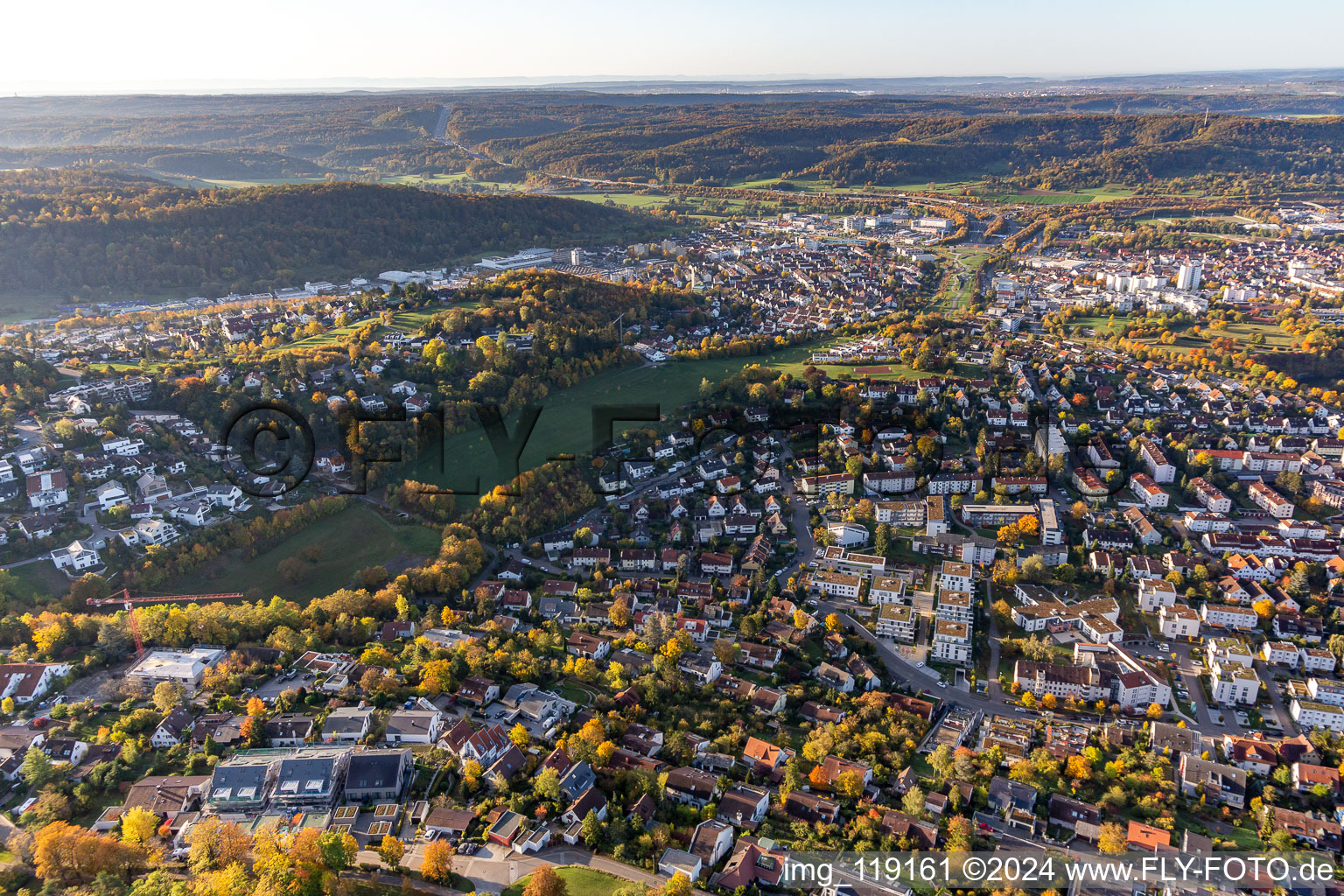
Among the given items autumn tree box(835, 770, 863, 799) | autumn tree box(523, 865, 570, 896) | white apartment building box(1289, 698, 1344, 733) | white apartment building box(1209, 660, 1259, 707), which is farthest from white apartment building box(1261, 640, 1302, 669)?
autumn tree box(523, 865, 570, 896)

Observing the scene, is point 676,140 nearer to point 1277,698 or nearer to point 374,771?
point 1277,698

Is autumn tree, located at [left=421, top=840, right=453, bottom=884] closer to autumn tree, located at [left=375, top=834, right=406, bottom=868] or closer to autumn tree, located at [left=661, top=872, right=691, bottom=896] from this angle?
autumn tree, located at [left=375, top=834, right=406, bottom=868]

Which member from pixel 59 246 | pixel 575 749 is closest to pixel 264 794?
pixel 575 749

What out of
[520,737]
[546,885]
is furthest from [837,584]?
[546,885]

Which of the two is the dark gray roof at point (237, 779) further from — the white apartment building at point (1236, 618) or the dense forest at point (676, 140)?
the dense forest at point (676, 140)

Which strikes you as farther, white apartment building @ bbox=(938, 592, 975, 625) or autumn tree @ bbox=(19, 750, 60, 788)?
white apartment building @ bbox=(938, 592, 975, 625)

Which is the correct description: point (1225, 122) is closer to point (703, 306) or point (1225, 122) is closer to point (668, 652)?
point (703, 306)
